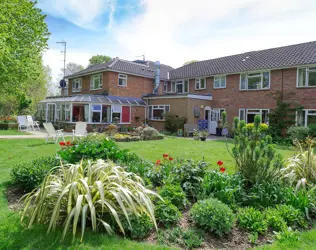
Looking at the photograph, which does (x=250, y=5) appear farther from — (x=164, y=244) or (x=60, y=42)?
(x=60, y=42)

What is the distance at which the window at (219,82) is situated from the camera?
21.7 meters

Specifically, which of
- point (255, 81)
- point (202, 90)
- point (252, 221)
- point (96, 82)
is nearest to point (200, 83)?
point (202, 90)

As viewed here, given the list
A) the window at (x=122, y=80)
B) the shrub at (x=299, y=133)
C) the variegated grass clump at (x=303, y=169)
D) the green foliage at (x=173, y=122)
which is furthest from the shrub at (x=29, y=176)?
the window at (x=122, y=80)

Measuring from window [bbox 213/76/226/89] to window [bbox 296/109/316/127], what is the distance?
6539 mm

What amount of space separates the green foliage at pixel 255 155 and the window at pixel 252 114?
47.7 feet

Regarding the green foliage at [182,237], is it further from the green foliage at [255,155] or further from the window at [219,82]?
the window at [219,82]

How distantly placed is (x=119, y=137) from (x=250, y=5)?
369 inches

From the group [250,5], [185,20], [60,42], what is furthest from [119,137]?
[60,42]

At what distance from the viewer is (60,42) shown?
30938mm

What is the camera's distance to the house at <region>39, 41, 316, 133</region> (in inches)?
691

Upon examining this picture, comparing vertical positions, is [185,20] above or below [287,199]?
above

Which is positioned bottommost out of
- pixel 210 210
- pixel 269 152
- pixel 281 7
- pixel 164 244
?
pixel 164 244

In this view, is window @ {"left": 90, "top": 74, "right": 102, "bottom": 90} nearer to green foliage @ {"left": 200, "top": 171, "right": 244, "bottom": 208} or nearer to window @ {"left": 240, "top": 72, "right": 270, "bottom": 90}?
window @ {"left": 240, "top": 72, "right": 270, "bottom": 90}

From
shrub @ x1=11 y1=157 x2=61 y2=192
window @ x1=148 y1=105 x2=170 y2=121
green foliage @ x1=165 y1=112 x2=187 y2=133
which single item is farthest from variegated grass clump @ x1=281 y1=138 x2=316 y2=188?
window @ x1=148 y1=105 x2=170 y2=121
